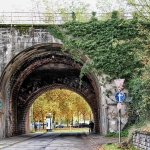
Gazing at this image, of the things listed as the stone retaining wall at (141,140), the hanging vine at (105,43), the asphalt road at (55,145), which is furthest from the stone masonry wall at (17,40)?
the stone retaining wall at (141,140)

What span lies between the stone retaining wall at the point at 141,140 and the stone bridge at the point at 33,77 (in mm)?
11482

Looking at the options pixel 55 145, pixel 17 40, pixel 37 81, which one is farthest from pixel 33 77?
pixel 55 145

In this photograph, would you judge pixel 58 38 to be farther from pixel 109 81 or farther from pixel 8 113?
pixel 8 113

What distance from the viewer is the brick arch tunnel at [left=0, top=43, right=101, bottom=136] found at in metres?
29.9

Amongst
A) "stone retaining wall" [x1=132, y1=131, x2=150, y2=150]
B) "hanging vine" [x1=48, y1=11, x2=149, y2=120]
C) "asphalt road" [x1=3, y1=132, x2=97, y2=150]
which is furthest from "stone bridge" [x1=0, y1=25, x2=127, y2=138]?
"stone retaining wall" [x1=132, y1=131, x2=150, y2=150]

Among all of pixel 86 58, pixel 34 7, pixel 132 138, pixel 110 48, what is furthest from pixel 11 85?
pixel 132 138

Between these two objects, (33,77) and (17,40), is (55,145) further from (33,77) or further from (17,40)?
(33,77)

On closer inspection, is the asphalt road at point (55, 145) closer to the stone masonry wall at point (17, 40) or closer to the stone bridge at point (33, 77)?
the stone bridge at point (33, 77)

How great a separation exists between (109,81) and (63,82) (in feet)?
43.4

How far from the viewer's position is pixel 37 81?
38.6 metres

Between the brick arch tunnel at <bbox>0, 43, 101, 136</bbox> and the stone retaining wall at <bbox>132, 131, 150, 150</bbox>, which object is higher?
the brick arch tunnel at <bbox>0, 43, 101, 136</bbox>

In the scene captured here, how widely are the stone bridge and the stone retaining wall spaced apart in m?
11.5

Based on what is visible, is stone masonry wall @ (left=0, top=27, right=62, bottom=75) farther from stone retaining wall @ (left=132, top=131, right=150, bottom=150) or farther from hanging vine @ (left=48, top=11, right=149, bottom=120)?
stone retaining wall @ (left=132, top=131, right=150, bottom=150)

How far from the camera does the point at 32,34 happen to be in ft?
88.1
